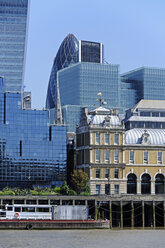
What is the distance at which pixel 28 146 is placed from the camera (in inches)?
6550

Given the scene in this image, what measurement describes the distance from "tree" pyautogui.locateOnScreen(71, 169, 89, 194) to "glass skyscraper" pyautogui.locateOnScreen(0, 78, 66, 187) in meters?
9.04

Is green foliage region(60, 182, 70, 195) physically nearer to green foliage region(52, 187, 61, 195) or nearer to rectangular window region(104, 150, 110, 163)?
green foliage region(52, 187, 61, 195)

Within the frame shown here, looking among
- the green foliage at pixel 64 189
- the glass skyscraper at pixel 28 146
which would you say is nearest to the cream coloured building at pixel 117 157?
the glass skyscraper at pixel 28 146

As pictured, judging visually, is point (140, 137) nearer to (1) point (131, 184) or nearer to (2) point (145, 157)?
(2) point (145, 157)

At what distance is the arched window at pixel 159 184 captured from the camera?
16750cm

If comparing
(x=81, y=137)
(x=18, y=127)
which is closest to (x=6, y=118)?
(x=18, y=127)

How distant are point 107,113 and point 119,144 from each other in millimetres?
10301
